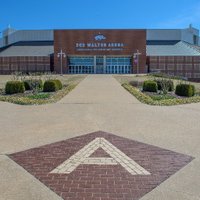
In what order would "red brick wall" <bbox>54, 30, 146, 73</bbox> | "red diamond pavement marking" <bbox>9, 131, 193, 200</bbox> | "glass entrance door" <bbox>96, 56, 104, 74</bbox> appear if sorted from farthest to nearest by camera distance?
"glass entrance door" <bbox>96, 56, 104, 74</bbox>
"red brick wall" <bbox>54, 30, 146, 73</bbox>
"red diamond pavement marking" <bbox>9, 131, 193, 200</bbox>

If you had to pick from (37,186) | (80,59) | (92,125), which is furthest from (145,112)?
(80,59)

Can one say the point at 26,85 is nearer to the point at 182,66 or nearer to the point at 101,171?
the point at 101,171

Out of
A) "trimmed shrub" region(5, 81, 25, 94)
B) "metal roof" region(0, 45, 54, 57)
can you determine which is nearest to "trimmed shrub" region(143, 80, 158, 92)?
"trimmed shrub" region(5, 81, 25, 94)

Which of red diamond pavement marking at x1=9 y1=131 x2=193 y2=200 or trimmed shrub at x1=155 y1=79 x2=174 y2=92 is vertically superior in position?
trimmed shrub at x1=155 y1=79 x2=174 y2=92

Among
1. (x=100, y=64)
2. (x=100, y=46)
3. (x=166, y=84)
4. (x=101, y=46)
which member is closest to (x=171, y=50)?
(x=101, y=46)

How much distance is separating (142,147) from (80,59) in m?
58.4

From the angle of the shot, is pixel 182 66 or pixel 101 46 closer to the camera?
pixel 182 66

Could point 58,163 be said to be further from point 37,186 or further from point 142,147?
point 142,147

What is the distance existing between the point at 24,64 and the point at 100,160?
58.3 meters

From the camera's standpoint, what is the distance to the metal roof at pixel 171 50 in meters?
62.1

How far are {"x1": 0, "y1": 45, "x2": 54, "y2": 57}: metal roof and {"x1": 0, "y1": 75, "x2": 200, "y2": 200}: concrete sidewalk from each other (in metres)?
52.7

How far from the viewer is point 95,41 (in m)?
62.7

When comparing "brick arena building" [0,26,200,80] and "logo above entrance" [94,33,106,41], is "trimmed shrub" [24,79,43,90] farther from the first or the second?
"logo above entrance" [94,33,106,41]

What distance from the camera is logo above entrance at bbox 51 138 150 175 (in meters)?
5.16
